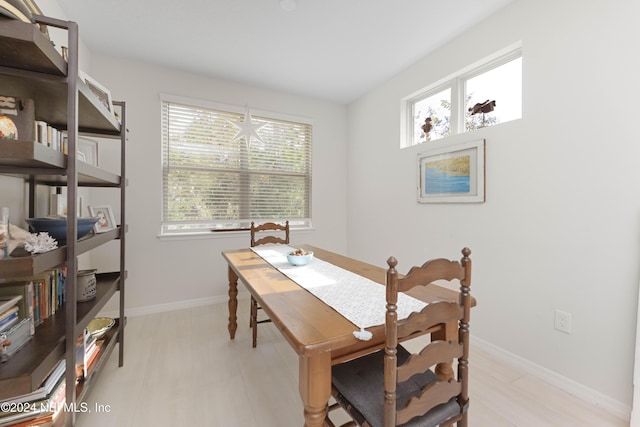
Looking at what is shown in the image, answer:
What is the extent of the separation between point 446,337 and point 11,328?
5.73 ft

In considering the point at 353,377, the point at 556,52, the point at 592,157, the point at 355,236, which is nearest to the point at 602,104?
the point at 592,157

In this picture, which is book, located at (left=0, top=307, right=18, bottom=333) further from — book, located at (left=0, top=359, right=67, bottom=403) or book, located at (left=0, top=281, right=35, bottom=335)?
book, located at (left=0, top=359, right=67, bottom=403)

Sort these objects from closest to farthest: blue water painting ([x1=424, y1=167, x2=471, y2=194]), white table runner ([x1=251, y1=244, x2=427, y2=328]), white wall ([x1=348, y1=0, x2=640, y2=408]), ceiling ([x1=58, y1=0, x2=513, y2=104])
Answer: white table runner ([x1=251, y1=244, x2=427, y2=328]), white wall ([x1=348, y1=0, x2=640, y2=408]), ceiling ([x1=58, y1=0, x2=513, y2=104]), blue water painting ([x1=424, y1=167, x2=471, y2=194])

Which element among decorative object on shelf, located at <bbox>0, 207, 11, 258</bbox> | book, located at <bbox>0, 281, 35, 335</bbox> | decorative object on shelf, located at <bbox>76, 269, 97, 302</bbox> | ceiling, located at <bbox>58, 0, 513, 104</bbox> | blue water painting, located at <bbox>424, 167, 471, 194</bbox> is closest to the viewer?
decorative object on shelf, located at <bbox>0, 207, 11, 258</bbox>

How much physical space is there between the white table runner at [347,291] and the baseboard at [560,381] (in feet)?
4.34

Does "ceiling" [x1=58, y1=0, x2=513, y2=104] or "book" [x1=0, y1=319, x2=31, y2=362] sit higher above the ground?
"ceiling" [x1=58, y1=0, x2=513, y2=104]

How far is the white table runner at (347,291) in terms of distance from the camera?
104 cm

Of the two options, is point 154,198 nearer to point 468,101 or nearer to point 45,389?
point 45,389

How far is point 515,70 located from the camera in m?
2.00

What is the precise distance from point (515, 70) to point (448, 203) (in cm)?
109

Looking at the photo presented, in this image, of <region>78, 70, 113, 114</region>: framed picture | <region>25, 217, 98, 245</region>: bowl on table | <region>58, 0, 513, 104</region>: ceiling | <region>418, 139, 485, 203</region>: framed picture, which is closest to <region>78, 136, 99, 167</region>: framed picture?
<region>78, 70, 113, 114</region>: framed picture

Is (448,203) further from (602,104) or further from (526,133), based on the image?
(602,104)

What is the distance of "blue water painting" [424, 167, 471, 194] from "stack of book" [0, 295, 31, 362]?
2.73 metres

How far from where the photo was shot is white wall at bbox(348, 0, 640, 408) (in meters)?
1.45
